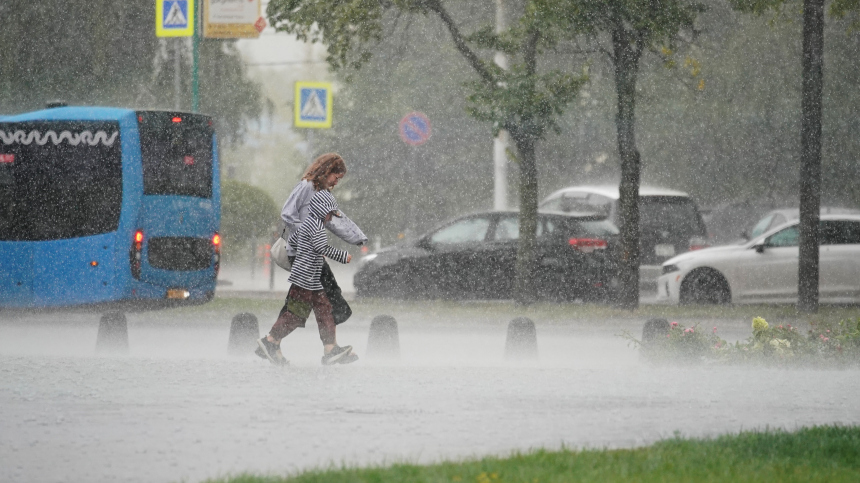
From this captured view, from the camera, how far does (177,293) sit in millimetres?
16672

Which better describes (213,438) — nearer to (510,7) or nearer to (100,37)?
(100,37)

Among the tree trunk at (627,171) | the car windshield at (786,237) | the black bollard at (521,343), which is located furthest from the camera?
the car windshield at (786,237)

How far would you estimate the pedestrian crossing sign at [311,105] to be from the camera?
22797 mm

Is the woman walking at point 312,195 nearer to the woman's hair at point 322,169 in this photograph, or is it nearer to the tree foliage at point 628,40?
the woman's hair at point 322,169

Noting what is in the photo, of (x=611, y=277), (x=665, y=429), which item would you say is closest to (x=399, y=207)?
(x=611, y=277)

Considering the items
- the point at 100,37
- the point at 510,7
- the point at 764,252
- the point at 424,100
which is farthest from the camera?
the point at 424,100

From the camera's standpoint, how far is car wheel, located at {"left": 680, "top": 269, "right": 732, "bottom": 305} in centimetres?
2053

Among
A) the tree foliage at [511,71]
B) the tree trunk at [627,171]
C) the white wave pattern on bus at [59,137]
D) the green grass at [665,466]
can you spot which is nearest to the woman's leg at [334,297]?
the green grass at [665,466]

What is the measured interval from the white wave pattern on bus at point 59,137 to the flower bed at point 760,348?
25.7 ft

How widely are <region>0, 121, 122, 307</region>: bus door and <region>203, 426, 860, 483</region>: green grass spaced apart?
10391 mm

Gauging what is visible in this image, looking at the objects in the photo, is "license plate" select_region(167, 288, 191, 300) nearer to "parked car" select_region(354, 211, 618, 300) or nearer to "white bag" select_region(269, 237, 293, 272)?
"parked car" select_region(354, 211, 618, 300)

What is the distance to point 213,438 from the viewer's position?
7.64 metres

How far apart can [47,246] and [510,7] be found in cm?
1422

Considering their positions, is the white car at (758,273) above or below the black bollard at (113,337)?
above
